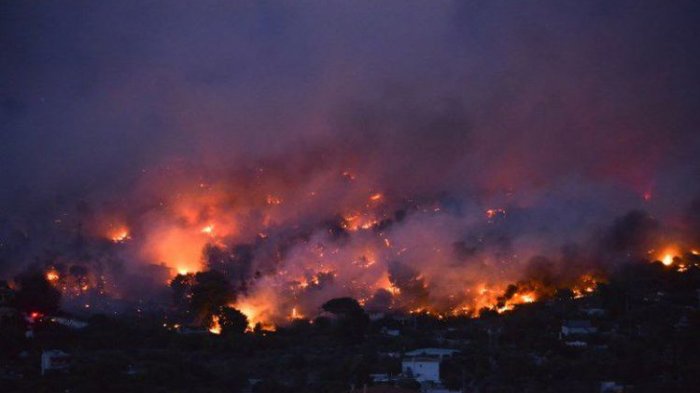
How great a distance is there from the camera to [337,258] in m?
36.9

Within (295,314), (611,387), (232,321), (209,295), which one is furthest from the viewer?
(295,314)

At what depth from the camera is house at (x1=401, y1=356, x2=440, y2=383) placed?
25.5 meters

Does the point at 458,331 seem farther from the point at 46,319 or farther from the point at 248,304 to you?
the point at 46,319

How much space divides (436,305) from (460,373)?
899 centimetres

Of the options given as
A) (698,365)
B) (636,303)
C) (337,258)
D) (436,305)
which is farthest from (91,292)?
(698,365)

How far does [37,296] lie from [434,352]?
1398cm

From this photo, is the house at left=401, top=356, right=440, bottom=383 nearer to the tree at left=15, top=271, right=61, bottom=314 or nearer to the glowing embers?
the tree at left=15, top=271, right=61, bottom=314

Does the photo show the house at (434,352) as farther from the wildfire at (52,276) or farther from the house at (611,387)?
the wildfire at (52,276)

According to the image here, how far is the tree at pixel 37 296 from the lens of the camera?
32.1 m

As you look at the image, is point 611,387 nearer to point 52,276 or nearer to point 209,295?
point 209,295

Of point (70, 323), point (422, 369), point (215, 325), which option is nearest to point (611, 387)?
point (422, 369)

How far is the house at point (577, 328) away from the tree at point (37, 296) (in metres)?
16.8

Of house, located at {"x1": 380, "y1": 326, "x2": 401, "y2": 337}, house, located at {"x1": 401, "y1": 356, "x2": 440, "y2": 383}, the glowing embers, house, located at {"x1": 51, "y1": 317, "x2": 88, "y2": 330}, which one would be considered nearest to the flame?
house, located at {"x1": 51, "y1": 317, "x2": 88, "y2": 330}

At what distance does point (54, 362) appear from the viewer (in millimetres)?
25375
